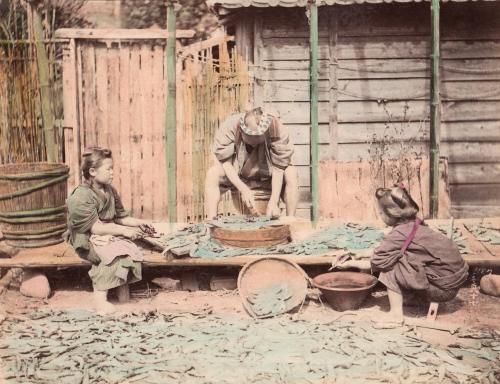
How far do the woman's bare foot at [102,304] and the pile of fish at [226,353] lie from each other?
236 mm

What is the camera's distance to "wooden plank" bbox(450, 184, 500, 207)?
1093 cm

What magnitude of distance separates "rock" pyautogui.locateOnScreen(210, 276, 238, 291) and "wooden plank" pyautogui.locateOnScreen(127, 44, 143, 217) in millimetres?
3730

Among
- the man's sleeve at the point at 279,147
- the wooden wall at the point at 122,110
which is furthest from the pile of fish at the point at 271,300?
the wooden wall at the point at 122,110

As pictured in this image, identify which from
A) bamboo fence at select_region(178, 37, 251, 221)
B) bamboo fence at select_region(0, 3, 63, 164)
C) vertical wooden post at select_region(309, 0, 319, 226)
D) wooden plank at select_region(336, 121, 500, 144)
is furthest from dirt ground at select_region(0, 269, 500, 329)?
wooden plank at select_region(336, 121, 500, 144)

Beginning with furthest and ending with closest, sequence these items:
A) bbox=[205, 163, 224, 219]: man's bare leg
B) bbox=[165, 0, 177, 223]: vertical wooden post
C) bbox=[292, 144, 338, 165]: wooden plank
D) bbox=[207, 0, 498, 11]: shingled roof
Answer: bbox=[292, 144, 338, 165]: wooden plank, bbox=[207, 0, 498, 11]: shingled roof, bbox=[205, 163, 224, 219]: man's bare leg, bbox=[165, 0, 177, 223]: vertical wooden post

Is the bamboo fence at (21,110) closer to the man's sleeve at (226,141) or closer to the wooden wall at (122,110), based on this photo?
the wooden wall at (122,110)

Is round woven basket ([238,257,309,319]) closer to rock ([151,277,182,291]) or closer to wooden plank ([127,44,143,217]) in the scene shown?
rock ([151,277,182,291])

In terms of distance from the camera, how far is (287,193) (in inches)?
328

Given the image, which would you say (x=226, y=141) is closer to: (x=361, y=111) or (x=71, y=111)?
(x=361, y=111)

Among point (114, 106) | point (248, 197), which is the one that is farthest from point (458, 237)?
point (114, 106)

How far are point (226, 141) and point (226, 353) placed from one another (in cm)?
311

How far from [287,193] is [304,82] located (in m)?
2.95

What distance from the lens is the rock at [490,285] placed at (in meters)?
7.18

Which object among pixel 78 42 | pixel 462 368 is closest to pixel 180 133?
pixel 78 42
